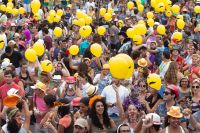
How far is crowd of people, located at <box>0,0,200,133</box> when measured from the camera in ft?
27.1

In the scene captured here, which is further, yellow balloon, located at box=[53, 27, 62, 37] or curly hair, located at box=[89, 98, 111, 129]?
yellow balloon, located at box=[53, 27, 62, 37]

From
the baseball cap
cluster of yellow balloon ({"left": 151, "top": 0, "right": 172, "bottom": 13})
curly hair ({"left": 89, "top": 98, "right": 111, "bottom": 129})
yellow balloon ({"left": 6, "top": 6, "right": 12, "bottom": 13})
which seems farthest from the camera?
cluster of yellow balloon ({"left": 151, "top": 0, "right": 172, "bottom": 13})

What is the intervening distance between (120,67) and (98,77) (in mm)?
2053

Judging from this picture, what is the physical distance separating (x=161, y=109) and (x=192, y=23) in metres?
10.1

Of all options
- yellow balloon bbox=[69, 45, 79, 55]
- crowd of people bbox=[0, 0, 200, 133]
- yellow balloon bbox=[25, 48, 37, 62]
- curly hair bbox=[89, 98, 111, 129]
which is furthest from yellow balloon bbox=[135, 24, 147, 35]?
curly hair bbox=[89, 98, 111, 129]

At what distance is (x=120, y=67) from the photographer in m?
9.64

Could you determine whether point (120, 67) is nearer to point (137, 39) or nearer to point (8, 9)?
point (137, 39)

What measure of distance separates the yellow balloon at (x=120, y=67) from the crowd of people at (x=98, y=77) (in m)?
0.03

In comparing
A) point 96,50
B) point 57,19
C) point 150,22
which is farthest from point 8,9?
point 96,50

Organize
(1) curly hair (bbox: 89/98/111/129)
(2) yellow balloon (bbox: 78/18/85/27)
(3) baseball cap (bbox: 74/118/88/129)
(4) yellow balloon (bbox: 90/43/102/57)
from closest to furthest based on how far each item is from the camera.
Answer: (3) baseball cap (bbox: 74/118/88/129)
(1) curly hair (bbox: 89/98/111/129)
(4) yellow balloon (bbox: 90/43/102/57)
(2) yellow balloon (bbox: 78/18/85/27)

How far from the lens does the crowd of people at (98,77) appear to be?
827 centimetres

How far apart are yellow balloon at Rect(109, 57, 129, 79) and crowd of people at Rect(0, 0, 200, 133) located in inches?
1.3

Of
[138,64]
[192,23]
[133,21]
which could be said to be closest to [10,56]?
[138,64]

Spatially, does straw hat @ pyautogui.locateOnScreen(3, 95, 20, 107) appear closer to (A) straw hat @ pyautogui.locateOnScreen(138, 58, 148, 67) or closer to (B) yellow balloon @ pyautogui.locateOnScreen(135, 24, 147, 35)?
(A) straw hat @ pyautogui.locateOnScreen(138, 58, 148, 67)
